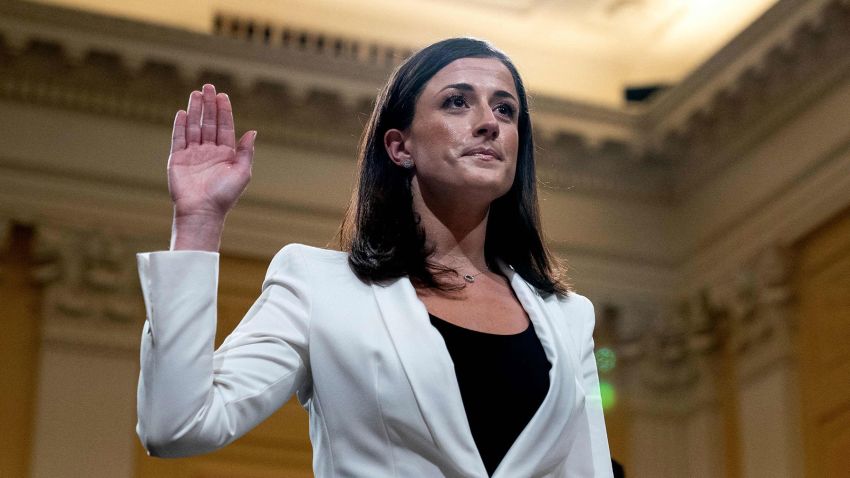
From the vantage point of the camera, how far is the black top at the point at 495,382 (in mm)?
1979

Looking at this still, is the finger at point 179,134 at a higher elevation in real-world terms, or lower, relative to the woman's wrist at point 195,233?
higher

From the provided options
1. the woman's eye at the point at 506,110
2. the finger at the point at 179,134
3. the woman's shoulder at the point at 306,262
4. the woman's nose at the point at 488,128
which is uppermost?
the woman's eye at the point at 506,110

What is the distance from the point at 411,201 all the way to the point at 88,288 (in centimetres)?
637

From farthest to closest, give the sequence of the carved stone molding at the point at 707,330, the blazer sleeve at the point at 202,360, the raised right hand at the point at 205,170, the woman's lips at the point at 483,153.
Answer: the carved stone molding at the point at 707,330
the woman's lips at the point at 483,153
the raised right hand at the point at 205,170
the blazer sleeve at the point at 202,360

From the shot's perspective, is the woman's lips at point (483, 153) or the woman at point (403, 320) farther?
the woman's lips at point (483, 153)

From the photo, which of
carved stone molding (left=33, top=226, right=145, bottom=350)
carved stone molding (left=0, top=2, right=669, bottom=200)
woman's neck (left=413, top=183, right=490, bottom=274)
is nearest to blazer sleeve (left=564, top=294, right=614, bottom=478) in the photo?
woman's neck (left=413, top=183, right=490, bottom=274)

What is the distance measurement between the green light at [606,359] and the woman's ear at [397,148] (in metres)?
6.98

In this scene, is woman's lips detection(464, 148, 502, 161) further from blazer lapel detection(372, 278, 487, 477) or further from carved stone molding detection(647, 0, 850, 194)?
carved stone molding detection(647, 0, 850, 194)

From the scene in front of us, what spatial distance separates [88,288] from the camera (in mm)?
Answer: 8406

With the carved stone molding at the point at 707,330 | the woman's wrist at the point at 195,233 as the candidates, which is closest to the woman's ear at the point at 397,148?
the woman's wrist at the point at 195,233

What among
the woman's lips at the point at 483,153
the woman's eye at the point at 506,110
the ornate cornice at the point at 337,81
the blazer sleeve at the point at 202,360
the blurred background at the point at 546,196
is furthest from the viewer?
the ornate cornice at the point at 337,81

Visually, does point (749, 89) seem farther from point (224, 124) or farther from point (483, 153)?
point (224, 124)

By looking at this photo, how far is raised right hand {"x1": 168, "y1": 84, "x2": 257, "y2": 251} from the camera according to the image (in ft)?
6.48

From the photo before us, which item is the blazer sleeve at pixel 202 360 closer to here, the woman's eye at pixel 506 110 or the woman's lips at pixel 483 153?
the woman's lips at pixel 483 153
